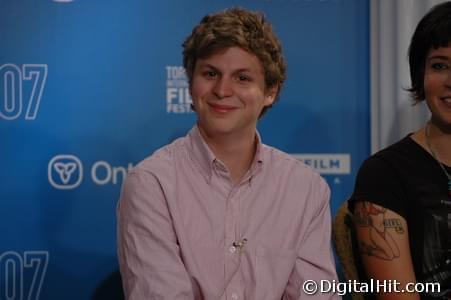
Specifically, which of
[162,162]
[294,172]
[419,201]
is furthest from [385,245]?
[162,162]

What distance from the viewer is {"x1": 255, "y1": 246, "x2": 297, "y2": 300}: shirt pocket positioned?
1.62 meters

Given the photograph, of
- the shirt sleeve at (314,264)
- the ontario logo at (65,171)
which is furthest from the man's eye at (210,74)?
the ontario logo at (65,171)

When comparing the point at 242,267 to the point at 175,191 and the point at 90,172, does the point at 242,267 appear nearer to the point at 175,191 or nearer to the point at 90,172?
the point at 175,191

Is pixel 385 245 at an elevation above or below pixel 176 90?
below

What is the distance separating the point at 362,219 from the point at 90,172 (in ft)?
3.34

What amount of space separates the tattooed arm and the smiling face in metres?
0.33

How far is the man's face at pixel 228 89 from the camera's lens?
1652 mm

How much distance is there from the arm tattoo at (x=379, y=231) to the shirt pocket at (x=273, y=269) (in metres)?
0.26

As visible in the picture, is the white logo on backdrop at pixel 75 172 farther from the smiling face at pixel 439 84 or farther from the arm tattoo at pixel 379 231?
the smiling face at pixel 439 84

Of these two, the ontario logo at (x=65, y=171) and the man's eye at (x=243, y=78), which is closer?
the man's eye at (x=243, y=78)

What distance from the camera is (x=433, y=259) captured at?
178 centimetres

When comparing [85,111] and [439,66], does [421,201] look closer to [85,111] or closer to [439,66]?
[439,66]

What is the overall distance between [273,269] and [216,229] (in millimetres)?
185

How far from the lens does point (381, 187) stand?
5.91ft
